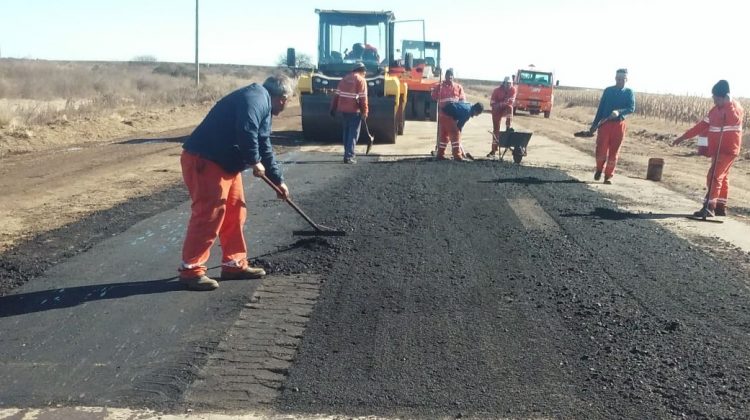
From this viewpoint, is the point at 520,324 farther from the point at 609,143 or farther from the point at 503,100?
the point at 503,100

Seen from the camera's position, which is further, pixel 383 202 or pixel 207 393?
pixel 383 202

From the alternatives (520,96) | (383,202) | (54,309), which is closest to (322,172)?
(383,202)

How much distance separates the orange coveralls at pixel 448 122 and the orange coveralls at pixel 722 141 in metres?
5.45

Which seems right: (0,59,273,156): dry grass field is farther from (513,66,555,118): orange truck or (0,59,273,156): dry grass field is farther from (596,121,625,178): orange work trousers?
(513,66,555,118): orange truck

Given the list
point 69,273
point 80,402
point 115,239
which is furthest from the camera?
point 115,239

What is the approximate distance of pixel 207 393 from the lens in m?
3.78

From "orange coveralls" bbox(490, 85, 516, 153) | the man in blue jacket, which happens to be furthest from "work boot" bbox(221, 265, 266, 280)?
"orange coveralls" bbox(490, 85, 516, 153)

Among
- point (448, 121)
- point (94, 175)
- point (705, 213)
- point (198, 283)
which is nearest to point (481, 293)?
point (198, 283)

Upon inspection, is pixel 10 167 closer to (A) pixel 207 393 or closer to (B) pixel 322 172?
(B) pixel 322 172

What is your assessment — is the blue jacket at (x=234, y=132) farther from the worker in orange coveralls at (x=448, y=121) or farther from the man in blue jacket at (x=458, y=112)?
the worker in orange coveralls at (x=448, y=121)

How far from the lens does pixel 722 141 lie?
30.7ft

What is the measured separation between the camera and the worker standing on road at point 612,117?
1167 centimetres

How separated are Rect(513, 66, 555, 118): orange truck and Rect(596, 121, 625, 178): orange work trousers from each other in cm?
2639

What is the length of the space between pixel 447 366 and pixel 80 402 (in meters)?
1.97
